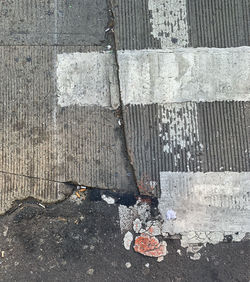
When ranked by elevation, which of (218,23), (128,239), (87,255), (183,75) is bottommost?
(87,255)

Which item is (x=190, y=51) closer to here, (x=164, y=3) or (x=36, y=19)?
(x=164, y=3)

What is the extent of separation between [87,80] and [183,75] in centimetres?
105

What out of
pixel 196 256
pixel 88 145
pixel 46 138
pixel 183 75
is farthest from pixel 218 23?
pixel 196 256

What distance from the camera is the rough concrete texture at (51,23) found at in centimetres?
329

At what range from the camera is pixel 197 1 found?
3.35 meters

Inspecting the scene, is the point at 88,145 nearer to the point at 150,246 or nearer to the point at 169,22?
the point at 150,246

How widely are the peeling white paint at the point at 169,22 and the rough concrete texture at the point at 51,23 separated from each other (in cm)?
56

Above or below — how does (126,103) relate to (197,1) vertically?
below

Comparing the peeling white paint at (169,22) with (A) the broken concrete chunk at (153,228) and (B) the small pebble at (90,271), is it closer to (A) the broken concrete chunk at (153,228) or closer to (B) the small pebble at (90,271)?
(A) the broken concrete chunk at (153,228)

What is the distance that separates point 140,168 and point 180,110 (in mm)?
758

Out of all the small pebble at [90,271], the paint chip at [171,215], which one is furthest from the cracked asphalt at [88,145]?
the paint chip at [171,215]

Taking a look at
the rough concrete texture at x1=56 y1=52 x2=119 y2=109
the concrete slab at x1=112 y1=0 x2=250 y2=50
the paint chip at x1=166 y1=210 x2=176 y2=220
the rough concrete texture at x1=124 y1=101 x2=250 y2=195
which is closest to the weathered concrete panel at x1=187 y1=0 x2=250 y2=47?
the concrete slab at x1=112 y1=0 x2=250 y2=50

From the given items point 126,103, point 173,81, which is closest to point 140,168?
point 126,103

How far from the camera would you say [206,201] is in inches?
121
